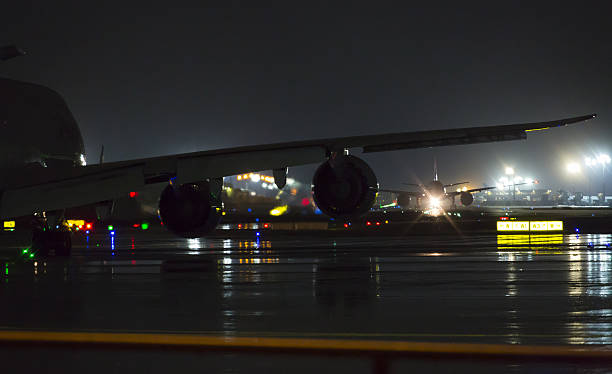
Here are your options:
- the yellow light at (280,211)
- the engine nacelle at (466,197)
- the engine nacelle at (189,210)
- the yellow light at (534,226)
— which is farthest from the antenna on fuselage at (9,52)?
the engine nacelle at (466,197)

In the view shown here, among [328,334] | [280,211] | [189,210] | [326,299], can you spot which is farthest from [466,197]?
[328,334]

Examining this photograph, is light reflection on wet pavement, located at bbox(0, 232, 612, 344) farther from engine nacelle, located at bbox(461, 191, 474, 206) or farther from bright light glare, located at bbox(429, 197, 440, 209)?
bright light glare, located at bbox(429, 197, 440, 209)

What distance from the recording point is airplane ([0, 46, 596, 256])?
16000 millimetres

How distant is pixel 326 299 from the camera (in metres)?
12.3

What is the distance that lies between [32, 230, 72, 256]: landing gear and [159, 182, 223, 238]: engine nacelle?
5.04 meters

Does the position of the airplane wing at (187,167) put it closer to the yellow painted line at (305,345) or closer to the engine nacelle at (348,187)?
the engine nacelle at (348,187)

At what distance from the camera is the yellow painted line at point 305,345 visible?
25.7 feet

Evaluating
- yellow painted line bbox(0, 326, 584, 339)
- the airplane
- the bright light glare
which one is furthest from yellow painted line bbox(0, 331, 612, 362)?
the bright light glare

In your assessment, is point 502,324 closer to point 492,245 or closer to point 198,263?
point 198,263

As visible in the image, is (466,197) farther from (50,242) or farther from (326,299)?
(326,299)

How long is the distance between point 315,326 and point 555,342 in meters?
3.14

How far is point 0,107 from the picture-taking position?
17969 millimetres

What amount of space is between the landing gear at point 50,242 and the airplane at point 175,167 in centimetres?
182

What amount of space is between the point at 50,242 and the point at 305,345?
16.8 m
